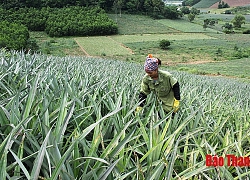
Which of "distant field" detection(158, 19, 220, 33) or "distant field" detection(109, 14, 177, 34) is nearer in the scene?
"distant field" detection(109, 14, 177, 34)

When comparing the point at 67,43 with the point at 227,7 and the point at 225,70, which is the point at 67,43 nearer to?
the point at 225,70

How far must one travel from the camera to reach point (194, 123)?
7.72 ft

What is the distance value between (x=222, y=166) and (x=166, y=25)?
7098 centimetres

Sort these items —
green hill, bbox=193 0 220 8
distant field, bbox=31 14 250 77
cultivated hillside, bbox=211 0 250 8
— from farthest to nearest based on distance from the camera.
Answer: green hill, bbox=193 0 220 8 → cultivated hillside, bbox=211 0 250 8 → distant field, bbox=31 14 250 77

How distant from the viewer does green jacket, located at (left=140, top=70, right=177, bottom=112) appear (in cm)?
331

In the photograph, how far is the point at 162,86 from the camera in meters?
3.36

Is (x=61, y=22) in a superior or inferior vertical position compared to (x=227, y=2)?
inferior

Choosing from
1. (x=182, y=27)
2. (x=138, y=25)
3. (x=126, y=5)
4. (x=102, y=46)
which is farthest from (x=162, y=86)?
(x=126, y=5)

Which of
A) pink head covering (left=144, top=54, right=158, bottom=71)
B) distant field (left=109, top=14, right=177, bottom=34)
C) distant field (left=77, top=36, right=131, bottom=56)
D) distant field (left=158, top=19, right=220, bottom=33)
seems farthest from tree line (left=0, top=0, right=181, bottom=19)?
pink head covering (left=144, top=54, right=158, bottom=71)

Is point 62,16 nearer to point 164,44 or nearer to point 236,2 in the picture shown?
point 164,44

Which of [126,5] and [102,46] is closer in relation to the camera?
[102,46]

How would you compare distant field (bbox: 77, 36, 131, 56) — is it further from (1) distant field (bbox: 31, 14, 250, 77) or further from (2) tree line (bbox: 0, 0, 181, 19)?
(2) tree line (bbox: 0, 0, 181, 19)

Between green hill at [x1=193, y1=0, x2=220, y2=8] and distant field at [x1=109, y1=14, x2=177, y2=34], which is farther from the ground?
green hill at [x1=193, y1=0, x2=220, y2=8]

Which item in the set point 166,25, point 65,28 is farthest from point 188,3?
point 65,28
